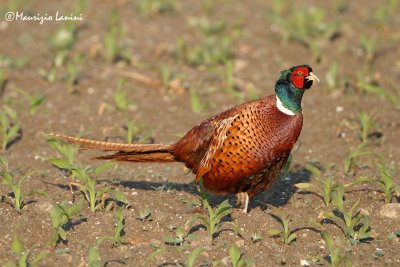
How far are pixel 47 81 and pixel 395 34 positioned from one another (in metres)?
4.33

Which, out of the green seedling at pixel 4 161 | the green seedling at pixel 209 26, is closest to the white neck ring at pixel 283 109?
the green seedling at pixel 4 161

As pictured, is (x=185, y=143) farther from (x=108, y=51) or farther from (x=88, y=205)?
(x=108, y=51)

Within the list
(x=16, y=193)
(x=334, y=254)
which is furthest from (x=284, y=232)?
(x=16, y=193)

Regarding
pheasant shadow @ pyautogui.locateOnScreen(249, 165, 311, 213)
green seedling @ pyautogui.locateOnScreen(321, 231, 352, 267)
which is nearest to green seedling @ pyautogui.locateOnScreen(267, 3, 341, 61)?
pheasant shadow @ pyautogui.locateOnScreen(249, 165, 311, 213)

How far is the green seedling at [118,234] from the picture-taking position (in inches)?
182

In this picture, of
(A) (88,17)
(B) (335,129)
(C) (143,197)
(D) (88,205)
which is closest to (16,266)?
(D) (88,205)

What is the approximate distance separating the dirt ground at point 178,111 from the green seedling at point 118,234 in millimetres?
46

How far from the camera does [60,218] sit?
Answer: 4602 millimetres

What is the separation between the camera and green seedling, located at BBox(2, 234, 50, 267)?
4285 mm

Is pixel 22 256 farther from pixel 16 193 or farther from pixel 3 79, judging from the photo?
pixel 3 79

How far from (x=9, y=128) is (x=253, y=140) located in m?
2.62

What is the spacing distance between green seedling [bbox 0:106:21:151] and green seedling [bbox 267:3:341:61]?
348cm

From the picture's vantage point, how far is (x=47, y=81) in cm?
766

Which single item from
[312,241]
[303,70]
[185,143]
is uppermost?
[303,70]
